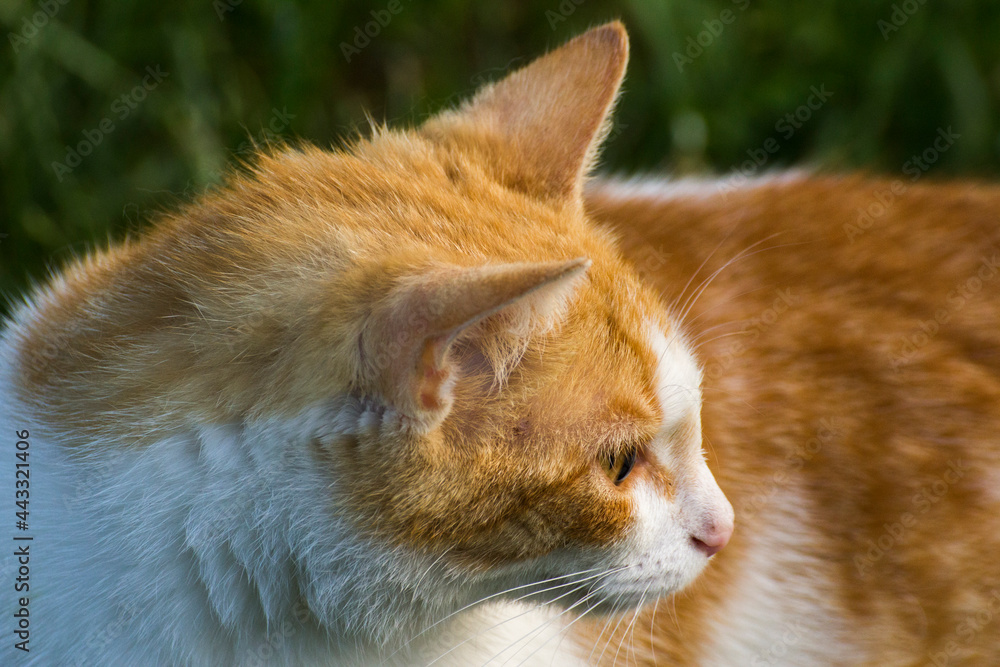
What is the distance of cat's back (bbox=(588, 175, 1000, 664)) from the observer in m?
2.06

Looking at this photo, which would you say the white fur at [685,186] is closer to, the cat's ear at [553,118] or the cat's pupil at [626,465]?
the cat's ear at [553,118]

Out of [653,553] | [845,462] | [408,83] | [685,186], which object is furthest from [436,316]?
[408,83]

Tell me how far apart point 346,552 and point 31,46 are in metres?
2.28

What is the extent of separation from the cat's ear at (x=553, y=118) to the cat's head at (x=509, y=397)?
0.16ft

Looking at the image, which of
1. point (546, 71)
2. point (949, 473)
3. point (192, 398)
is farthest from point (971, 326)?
point (192, 398)

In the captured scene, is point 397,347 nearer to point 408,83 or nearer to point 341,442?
point 341,442

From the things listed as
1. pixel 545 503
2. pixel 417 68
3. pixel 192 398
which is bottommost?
pixel 545 503

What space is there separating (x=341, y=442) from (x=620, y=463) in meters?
0.44

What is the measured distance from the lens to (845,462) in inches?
81.7

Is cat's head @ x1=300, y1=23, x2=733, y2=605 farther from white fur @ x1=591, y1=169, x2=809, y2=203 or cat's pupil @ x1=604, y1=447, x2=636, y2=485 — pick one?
white fur @ x1=591, y1=169, x2=809, y2=203

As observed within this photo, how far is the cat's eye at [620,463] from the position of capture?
148 cm

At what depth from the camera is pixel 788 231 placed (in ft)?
7.46

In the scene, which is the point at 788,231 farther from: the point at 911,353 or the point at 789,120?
the point at 789,120

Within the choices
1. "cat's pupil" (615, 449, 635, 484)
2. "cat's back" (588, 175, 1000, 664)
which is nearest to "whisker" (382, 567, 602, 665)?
"cat's pupil" (615, 449, 635, 484)
